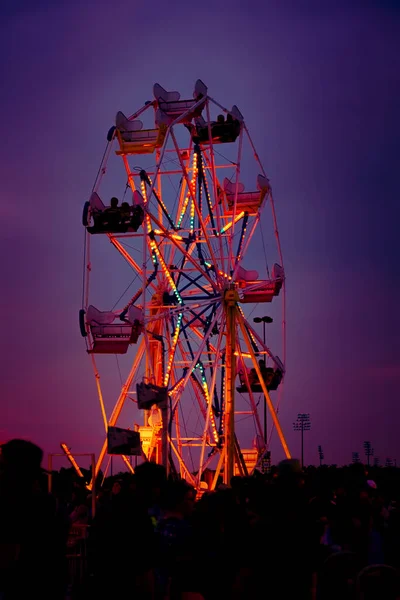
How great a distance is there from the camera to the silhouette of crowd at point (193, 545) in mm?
4980

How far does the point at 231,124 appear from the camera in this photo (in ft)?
100

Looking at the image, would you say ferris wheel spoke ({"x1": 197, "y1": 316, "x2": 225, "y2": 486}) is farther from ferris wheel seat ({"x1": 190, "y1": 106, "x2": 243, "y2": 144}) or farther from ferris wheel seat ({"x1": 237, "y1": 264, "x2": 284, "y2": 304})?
ferris wheel seat ({"x1": 190, "y1": 106, "x2": 243, "y2": 144})

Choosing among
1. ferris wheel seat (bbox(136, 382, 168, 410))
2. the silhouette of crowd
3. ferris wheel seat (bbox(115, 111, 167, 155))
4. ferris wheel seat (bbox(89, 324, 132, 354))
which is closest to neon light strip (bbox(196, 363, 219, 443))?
ferris wheel seat (bbox(89, 324, 132, 354))

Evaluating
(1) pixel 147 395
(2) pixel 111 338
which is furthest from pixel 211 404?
(1) pixel 147 395

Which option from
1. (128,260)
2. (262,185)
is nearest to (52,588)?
(128,260)

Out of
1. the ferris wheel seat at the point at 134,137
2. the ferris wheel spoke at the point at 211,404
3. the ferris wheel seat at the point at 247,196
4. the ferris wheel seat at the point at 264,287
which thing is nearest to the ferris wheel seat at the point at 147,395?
the ferris wheel spoke at the point at 211,404

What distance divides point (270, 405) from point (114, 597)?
25200 millimetres

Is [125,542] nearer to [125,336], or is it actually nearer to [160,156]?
[125,336]

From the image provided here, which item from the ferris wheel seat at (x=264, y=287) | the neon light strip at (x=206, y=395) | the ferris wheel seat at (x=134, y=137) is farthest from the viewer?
the ferris wheel seat at (x=264, y=287)

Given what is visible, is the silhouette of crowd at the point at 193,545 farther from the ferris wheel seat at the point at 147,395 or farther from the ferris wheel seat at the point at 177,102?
the ferris wheel seat at the point at 177,102

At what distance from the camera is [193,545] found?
6832 millimetres

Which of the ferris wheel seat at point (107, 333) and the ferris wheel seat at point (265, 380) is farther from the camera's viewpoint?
the ferris wheel seat at point (265, 380)

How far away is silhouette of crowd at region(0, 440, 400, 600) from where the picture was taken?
4.98 meters

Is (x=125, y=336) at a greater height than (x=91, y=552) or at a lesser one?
greater
